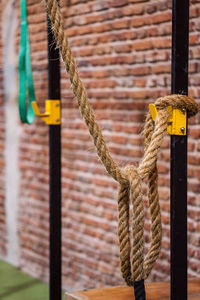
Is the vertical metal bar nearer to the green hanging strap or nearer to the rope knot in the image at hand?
the rope knot

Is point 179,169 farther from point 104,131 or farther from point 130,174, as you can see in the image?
point 104,131

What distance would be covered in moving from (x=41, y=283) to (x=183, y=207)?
2606mm

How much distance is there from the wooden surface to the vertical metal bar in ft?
0.76

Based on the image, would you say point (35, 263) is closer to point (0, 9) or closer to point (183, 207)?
point (0, 9)

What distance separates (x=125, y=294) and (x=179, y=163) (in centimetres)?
55

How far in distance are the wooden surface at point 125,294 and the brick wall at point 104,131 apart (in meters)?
0.84

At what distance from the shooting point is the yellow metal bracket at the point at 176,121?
1.69 meters

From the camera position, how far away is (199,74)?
274 cm

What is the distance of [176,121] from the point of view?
170 centimetres

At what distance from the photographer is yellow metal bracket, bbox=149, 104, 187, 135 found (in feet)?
5.53

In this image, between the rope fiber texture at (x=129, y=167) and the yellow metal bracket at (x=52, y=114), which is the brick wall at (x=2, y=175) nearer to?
the yellow metal bracket at (x=52, y=114)

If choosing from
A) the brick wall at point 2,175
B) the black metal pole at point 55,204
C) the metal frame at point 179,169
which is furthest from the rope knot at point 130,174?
the brick wall at point 2,175

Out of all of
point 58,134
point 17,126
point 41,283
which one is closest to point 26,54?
point 58,134

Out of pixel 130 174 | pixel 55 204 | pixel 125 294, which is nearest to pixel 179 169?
pixel 130 174
